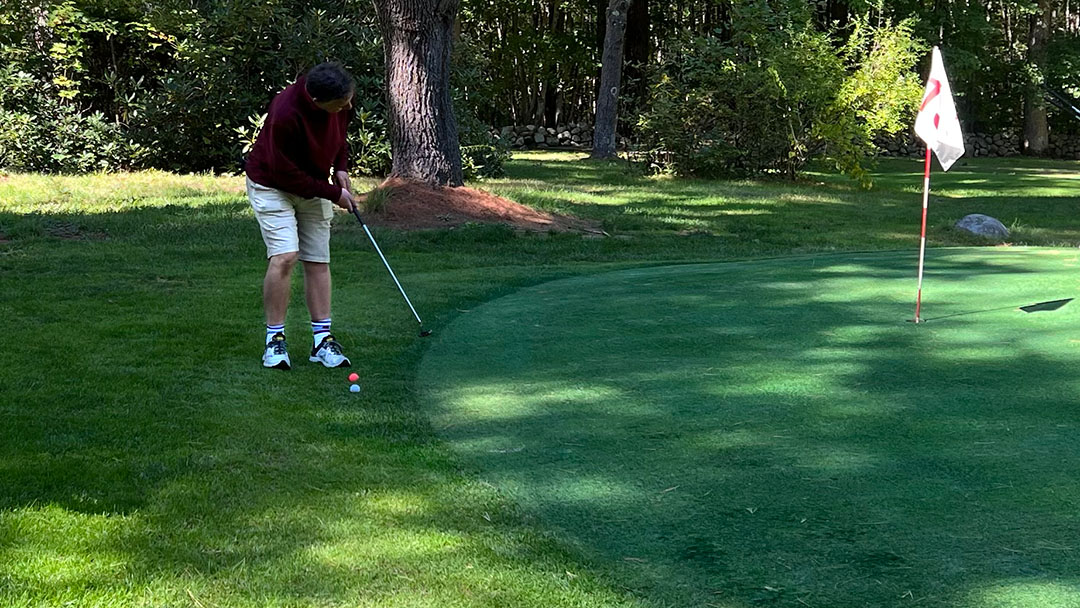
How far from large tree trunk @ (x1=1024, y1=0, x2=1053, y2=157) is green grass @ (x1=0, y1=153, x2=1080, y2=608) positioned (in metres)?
25.2

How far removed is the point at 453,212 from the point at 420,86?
5.53ft

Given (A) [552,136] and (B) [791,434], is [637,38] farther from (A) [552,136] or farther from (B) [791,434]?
(B) [791,434]

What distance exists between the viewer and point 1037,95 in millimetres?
33156

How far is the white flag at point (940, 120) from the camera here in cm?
619

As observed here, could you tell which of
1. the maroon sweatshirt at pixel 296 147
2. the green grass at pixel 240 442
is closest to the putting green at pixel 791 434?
the green grass at pixel 240 442

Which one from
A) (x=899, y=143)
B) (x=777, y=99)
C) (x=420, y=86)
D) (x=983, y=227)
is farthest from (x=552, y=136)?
(x=983, y=227)

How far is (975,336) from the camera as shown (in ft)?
18.7

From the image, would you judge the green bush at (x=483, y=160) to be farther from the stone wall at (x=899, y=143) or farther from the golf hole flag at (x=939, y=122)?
the stone wall at (x=899, y=143)

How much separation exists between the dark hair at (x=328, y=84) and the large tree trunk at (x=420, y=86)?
7740mm

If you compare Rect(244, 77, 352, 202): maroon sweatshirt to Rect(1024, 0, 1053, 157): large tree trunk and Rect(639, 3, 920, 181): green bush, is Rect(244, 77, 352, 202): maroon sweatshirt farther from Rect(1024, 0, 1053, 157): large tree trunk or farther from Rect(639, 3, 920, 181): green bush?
Rect(1024, 0, 1053, 157): large tree trunk

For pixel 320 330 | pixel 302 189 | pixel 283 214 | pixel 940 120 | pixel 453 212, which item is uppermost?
A: pixel 940 120

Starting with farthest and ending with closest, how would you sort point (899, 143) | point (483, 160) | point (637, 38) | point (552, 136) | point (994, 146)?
point (994, 146) < point (552, 136) < point (899, 143) < point (637, 38) < point (483, 160)

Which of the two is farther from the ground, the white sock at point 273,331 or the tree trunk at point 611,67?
the tree trunk at point 611,67

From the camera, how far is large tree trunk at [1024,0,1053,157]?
33.2m
